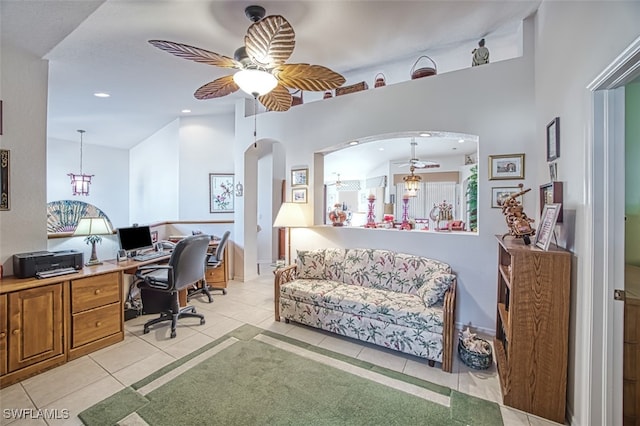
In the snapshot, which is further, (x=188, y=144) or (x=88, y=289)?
(x=188, y=144)

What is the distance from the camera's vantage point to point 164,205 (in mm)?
5719

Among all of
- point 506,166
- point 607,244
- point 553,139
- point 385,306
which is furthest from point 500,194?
point 385,306

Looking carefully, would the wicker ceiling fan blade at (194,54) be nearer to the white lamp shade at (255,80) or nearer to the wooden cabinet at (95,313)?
the white lamp shade at (255,80)

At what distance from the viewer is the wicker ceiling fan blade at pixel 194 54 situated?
6.03ft

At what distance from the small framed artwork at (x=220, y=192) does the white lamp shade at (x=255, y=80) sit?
3634mm

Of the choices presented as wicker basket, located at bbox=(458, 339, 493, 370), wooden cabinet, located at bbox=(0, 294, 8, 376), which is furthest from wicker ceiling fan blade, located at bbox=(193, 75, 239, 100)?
wicker basket, located at bbox=(458, 339, 493, 370)

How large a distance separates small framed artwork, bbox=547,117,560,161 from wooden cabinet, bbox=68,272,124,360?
404 centimetres

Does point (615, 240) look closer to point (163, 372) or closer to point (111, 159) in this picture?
point (163, 372)

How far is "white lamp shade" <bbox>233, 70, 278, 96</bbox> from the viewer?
1.96m

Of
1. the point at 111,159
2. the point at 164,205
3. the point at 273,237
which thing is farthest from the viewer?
the point at 111,159

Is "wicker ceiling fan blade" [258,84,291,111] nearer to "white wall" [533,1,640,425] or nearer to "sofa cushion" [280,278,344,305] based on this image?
"sofa cushion" [280,278,344,305]

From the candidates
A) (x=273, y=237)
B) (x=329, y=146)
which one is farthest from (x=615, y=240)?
(x=273, y=237)

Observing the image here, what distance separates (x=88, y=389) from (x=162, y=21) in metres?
3.16

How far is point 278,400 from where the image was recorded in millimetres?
1928
